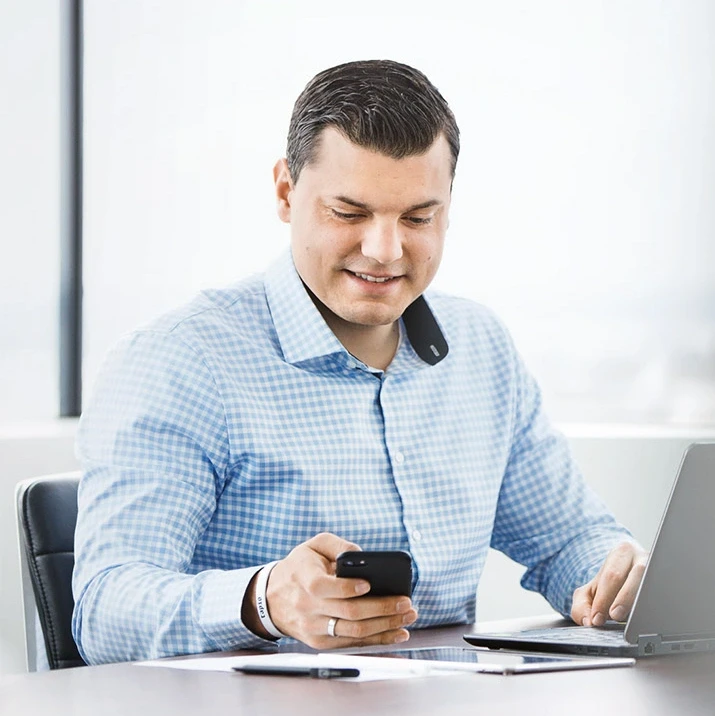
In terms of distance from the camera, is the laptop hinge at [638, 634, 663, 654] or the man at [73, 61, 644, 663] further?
the man at [73, 61, 644, 663]

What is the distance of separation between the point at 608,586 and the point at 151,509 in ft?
1.94

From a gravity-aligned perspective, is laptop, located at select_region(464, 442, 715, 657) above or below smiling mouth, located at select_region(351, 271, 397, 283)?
below

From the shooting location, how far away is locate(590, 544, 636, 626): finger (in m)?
1.47

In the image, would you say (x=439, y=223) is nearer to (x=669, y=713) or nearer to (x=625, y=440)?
(x=669, y=713)

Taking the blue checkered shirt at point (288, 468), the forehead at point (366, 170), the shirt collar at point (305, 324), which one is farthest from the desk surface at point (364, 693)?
the forehead at point (366, 170)

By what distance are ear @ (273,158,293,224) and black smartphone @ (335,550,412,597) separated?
0.74 meters

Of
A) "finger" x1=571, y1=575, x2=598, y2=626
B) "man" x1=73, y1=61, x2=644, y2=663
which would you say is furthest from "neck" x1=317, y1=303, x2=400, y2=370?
"finger" x1=571, y1=575, x2=598, y2=626

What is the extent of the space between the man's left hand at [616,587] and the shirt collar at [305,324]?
46 cm

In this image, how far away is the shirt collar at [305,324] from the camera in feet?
5.47

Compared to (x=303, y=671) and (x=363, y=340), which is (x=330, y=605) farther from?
(x=363, y=340)

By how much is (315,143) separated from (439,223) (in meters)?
0.22

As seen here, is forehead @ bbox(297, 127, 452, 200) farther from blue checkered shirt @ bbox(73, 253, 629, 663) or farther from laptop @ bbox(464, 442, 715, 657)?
laptop @ bbox(464, 442, 715, 657)

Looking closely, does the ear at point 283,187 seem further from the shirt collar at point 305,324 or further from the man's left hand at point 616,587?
the man's left hand at point 616,587

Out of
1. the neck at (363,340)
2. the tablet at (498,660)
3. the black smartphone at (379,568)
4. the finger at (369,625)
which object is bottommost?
the tablet at (498,660)
